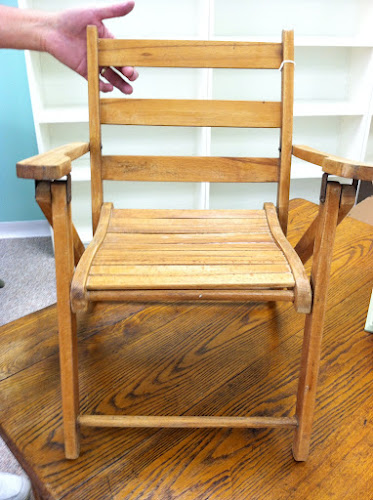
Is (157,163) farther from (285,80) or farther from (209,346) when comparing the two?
(209,346)

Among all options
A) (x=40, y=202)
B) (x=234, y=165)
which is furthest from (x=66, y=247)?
(x=234, y=165)

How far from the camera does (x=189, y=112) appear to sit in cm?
113

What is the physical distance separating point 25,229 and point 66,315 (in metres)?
1.86

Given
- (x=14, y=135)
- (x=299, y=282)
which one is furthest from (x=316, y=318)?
(x=14, y=135)

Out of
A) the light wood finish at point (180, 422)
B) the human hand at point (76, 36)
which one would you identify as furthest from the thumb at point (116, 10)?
the light wood finish at point (180, 422)

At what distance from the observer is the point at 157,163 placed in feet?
3.76

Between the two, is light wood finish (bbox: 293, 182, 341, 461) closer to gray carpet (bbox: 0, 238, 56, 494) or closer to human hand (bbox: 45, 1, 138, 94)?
human hand (bbox: 45, 1, 138, 94)

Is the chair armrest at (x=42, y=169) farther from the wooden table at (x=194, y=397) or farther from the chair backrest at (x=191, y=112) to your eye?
the wooden table at (x=194, y=397)

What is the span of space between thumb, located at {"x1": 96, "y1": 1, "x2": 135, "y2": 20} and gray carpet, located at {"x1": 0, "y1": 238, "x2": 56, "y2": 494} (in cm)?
116

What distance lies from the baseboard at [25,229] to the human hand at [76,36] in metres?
1.37

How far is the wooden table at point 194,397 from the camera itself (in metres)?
0.77

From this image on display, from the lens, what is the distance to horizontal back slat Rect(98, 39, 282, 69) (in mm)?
1090

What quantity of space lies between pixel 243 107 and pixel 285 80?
0.40 ft

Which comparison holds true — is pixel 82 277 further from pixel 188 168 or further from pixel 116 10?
pixel 116 10
